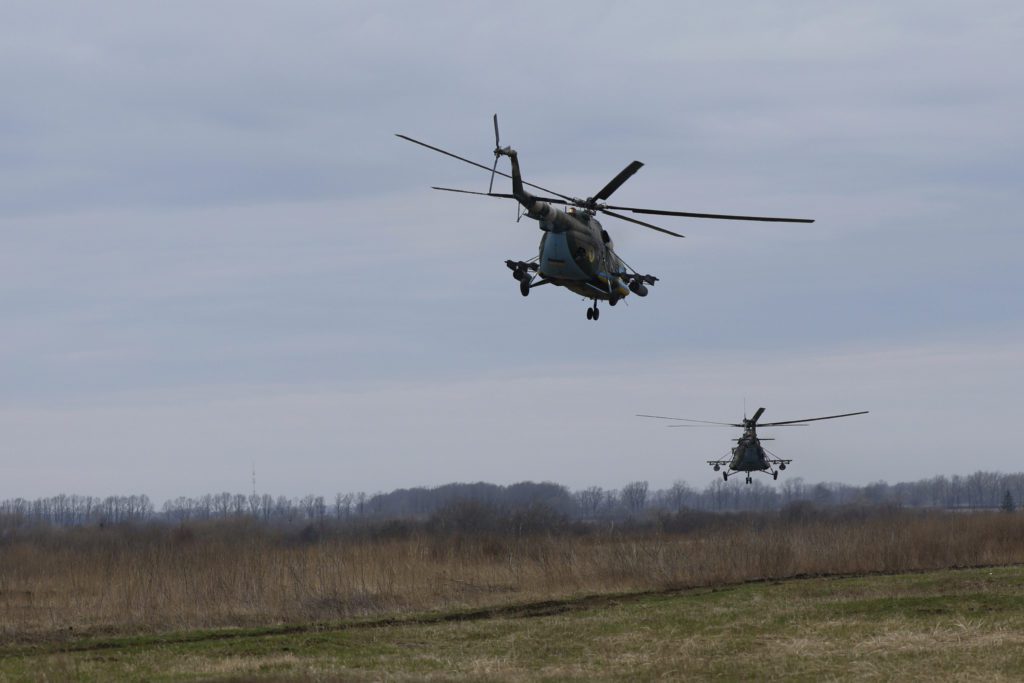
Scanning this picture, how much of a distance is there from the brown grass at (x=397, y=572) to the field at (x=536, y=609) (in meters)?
0.09

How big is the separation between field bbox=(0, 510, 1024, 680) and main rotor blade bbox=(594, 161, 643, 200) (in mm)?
8861

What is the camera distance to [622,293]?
2745 cm

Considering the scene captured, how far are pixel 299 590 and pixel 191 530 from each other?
116 ft

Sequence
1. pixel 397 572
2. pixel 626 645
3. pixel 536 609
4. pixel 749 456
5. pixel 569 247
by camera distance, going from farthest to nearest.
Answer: pixel 749 456, pixel 397 572, pixel 536 609, pixel 569 247, pixel 626 645

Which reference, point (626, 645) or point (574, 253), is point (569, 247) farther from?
point (626, 645)

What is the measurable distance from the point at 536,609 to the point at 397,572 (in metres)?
6.85

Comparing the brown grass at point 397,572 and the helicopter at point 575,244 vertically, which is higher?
the helicopter at point 575,244

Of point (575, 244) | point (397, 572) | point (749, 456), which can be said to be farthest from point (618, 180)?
point (749, 456)

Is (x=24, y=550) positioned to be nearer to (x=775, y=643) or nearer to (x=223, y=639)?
(x=223, y=639)

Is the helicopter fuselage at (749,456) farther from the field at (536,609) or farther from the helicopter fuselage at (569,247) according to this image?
the helicopter fuselage at (569,247)

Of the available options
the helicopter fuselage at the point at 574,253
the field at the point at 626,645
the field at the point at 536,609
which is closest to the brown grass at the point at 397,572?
the field at the point at 536,609

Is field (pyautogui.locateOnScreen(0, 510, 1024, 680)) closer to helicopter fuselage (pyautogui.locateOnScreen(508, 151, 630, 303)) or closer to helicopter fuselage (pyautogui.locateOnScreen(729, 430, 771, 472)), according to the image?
helicopter fuselage (pyautogui.locateOnScreen(508, 151, 630, 303))

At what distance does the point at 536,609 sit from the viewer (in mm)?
29938

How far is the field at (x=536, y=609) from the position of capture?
20.8m
